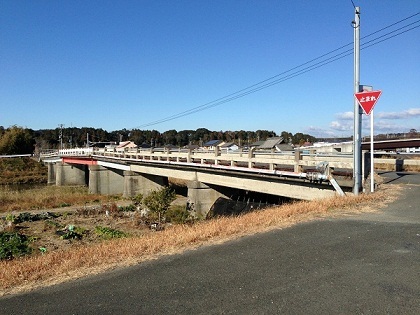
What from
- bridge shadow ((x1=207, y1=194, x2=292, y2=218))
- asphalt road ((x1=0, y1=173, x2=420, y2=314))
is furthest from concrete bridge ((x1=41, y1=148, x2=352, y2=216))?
asphalt road ((x1=0, y1=173, x2=420, y2=314))

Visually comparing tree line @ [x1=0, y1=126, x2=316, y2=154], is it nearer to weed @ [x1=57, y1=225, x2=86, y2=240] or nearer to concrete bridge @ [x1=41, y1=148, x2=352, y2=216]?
concrete bridge @ [x1=41, y1=148, x2=352, y2=216]

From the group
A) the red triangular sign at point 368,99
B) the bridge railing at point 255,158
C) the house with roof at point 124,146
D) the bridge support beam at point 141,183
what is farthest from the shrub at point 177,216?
the house with roof at point 124,146

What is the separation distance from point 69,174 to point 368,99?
172 ft

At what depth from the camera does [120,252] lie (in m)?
5.86

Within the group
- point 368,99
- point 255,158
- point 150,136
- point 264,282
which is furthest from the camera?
point 150,136

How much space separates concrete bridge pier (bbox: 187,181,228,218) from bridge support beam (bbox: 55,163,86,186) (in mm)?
38667

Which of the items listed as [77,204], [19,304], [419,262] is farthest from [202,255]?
[77,204]

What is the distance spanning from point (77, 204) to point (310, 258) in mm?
29858

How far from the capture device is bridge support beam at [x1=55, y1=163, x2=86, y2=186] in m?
53.6

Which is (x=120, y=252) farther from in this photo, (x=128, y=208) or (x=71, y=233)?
(x=128, y=208)

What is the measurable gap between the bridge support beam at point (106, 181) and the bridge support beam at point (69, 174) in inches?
561

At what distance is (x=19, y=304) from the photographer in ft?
13.0

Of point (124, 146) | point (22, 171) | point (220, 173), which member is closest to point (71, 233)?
point (220, 173)

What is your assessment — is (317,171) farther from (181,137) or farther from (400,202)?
(181,137)
